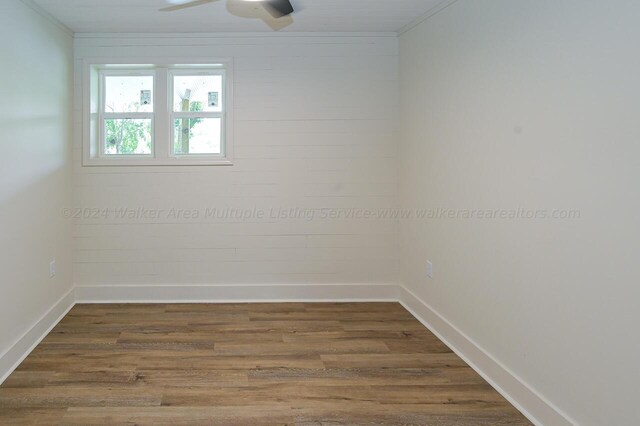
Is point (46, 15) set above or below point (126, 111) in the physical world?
above

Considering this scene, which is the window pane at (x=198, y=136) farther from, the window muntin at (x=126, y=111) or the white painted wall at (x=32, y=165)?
the white painted wall at (x=32, y=165)

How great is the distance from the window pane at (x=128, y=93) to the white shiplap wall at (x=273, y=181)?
0.89ft

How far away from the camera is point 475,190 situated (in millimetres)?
3020

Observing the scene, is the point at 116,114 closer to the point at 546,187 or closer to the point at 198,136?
the point at 198,136

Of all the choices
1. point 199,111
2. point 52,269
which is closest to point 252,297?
point 52,269

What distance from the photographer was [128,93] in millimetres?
4457

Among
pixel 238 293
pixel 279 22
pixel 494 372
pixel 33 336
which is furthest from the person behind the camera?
pixel 238 293

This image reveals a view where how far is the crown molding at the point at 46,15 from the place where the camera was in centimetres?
329

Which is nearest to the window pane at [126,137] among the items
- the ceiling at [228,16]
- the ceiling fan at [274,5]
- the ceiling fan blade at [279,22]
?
the ceiling at [228,16]

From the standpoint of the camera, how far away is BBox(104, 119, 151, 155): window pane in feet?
14.6

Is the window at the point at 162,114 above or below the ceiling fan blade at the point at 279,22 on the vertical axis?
below

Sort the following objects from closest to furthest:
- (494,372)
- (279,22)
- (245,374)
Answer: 1. (494,372)
2. (245,374)
3. (279,22)

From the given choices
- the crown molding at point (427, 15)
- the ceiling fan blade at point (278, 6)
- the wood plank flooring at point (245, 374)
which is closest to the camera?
the wood plank flooring at point (245, 374)

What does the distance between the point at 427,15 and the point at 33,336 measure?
388 cm
